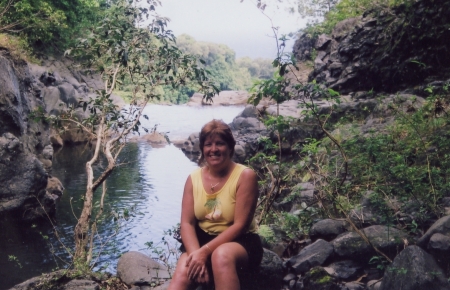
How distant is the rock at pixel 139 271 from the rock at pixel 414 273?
2.15 meters

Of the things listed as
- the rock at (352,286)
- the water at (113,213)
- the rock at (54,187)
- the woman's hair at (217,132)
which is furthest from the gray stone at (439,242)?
the rock at (54,187)

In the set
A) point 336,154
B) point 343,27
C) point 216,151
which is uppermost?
point 343,27

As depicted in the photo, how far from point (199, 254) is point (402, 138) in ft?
14.2

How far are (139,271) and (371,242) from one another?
89.2 inches

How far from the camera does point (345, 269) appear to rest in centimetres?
372

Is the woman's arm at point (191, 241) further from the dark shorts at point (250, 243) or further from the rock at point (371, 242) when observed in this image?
the rock at point (371, 242)

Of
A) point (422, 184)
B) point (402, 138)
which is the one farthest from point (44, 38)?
point (422, 184)

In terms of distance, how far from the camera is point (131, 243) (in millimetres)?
8227

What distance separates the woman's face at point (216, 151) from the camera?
288 centimetres

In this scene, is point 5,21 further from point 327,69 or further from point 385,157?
point 385,157

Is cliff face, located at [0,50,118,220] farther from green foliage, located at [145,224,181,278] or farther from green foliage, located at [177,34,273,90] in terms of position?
green foliage, located at [177,34,273,90]

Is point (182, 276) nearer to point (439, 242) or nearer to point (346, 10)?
point (439, 242)

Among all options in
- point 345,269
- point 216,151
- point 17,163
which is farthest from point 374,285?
point 17,163

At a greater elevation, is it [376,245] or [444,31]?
[444,31]
